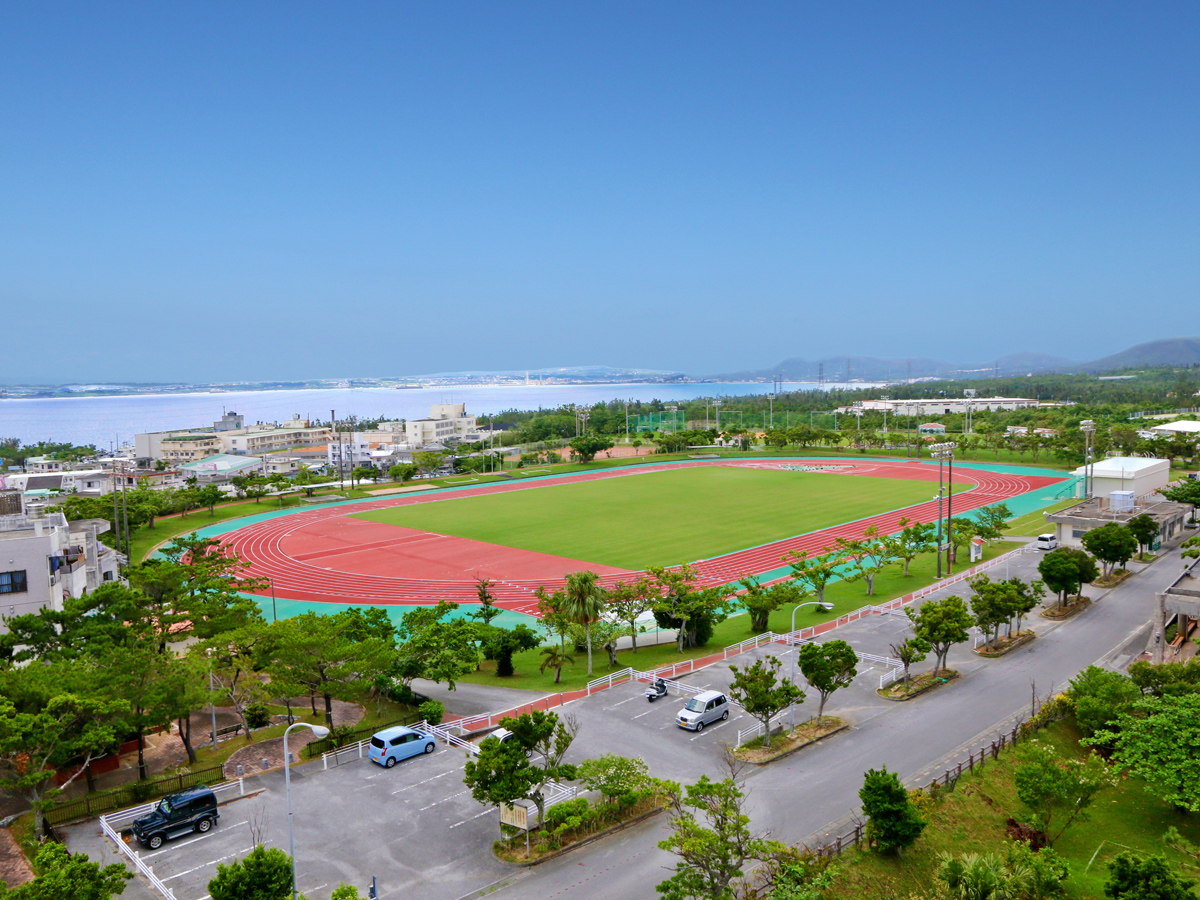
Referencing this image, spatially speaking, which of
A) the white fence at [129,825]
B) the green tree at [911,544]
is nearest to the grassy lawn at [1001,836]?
the white fence at [129,825]

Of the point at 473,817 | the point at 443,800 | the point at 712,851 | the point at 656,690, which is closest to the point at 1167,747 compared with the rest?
the point at 712,851

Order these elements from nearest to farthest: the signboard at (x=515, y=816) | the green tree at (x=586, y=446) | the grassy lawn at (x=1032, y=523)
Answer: the signboard at (x=515, y=816), the grassy lawn at (x=1032, y=523), the green tree at (x=586, y=446)

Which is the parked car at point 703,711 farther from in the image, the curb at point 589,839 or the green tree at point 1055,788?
the green tree at point 1055,788

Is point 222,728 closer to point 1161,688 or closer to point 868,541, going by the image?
point 1161,688

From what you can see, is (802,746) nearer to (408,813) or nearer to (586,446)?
(408,813)

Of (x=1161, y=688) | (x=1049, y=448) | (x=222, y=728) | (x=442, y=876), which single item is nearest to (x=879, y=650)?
(x=1161, y=688)

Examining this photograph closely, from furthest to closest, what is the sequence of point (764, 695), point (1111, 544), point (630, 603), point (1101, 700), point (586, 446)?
point (586, 446) < point (1111, 544) < point (630, 603) < point (1101, 700) < point (764, 695)
